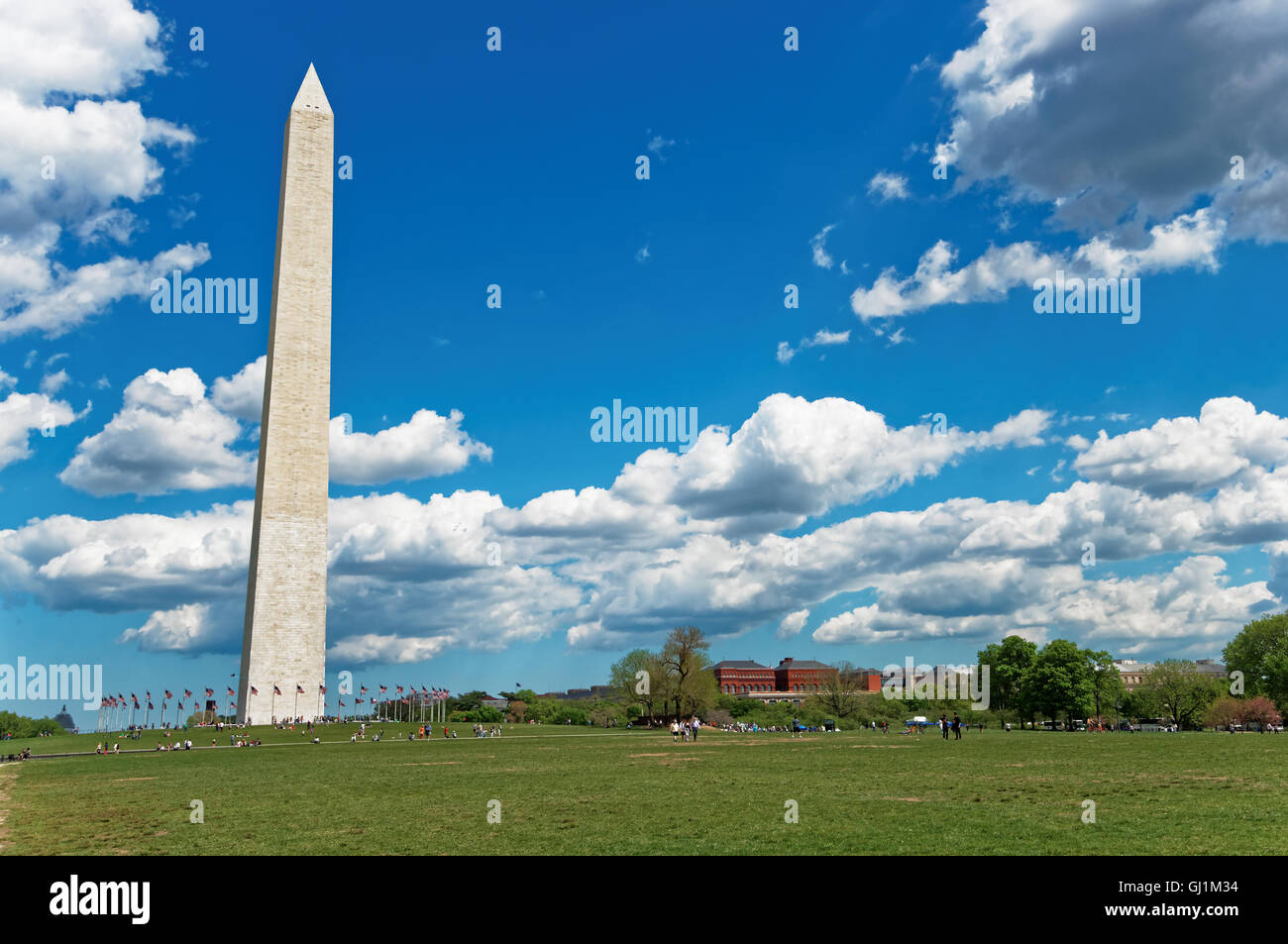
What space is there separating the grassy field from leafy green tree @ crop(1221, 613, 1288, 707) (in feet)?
224

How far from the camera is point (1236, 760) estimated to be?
29750mm

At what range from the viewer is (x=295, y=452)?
73.4 meters

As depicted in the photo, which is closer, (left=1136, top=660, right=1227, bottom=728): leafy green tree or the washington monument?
the washington monument

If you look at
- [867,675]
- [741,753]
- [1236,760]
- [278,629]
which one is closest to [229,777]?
[741,753]

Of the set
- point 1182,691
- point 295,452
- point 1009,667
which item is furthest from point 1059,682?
point 295,452

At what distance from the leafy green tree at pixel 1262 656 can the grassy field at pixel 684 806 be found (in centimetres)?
6842

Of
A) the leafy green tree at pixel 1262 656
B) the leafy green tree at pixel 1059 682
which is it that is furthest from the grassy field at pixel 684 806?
the leafy green tree at pixel 1262 656

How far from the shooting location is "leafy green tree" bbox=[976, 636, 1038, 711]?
338 ft

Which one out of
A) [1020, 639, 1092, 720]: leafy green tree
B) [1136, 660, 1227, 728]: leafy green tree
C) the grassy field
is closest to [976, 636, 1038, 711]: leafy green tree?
[1020, 639, 1092, 720]: leafy green tree

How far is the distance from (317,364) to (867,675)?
145473 millimetres

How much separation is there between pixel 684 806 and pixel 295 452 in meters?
62.0

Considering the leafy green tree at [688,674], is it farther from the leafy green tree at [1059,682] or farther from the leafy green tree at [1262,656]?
the leafy green tree at [1262,656]

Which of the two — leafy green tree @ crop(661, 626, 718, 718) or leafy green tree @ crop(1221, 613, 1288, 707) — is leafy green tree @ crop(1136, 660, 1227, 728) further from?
leafy green tree @ crop(661, 626, 718, 718)
